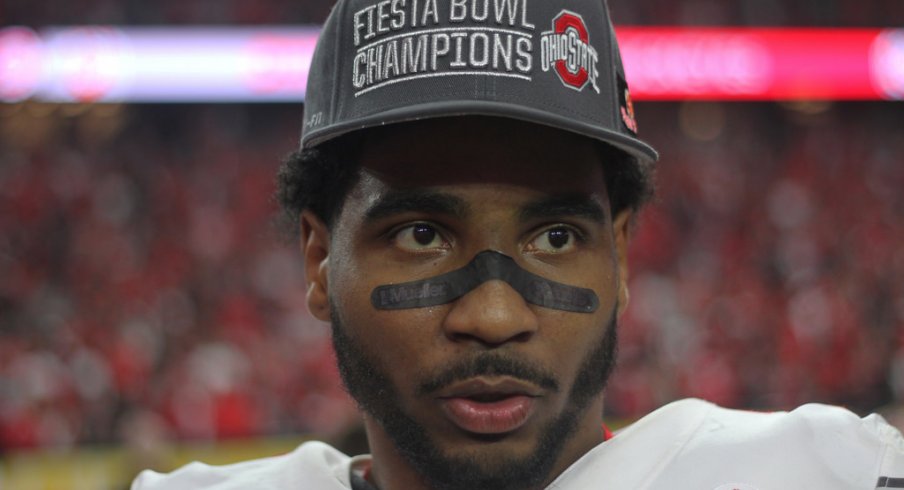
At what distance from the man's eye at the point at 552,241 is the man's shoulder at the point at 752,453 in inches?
11.5

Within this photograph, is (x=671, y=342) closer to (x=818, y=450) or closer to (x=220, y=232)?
(x=220, y=232)

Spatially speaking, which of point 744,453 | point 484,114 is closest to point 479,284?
point 484,114

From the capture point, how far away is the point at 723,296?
35.5 feet

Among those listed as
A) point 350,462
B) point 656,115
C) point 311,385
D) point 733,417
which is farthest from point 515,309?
point 656,115

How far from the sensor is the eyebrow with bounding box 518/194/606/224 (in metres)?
1.43

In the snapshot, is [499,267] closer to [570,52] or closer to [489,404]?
[489,404]

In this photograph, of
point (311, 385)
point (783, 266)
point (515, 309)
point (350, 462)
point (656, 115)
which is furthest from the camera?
point (656, 115)

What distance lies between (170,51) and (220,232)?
197 centimetres

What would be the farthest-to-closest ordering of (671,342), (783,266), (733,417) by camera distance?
(783,266)
(671,342)
(733,417)

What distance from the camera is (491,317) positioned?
4.40ft

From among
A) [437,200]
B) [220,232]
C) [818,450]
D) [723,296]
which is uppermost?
[220,232]

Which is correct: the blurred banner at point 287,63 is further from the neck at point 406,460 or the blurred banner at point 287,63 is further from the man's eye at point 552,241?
the man's eye at point 552,241

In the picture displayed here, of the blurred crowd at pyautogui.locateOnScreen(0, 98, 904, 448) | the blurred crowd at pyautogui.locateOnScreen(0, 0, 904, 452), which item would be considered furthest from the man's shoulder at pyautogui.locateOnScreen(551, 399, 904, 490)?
the blurred crowd at pyautogui.locateOnScreen(0, 98, 904, 448)

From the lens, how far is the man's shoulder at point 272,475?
1.72 meters
